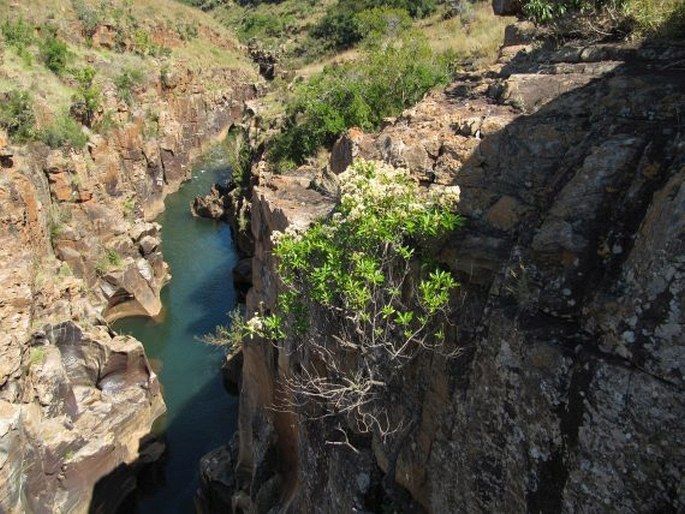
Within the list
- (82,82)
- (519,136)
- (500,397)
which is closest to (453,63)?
(519,136)

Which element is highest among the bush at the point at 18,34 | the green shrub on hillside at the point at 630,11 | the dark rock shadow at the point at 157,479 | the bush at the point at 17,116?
the green shrub on hillside at the point at 630,11

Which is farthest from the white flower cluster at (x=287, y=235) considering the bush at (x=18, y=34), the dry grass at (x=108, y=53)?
the bush at (x=18, y=34)

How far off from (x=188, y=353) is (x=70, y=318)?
6.22 m

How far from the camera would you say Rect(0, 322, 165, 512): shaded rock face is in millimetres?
14805

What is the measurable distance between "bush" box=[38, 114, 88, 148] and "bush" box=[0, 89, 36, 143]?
629 mm

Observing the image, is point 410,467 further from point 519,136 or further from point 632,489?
point 519,136

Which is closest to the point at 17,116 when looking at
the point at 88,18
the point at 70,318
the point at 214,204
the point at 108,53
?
the point at 70,318

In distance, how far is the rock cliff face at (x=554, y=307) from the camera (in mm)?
4613

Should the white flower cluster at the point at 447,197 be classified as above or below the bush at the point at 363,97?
above

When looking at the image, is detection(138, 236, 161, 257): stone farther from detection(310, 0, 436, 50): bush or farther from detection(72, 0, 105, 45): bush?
detection(72, 0, 105, 45): bush

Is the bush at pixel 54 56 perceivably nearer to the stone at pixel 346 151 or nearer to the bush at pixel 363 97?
the bush at pixel 363 97

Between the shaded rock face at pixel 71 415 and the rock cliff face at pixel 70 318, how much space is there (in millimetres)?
33

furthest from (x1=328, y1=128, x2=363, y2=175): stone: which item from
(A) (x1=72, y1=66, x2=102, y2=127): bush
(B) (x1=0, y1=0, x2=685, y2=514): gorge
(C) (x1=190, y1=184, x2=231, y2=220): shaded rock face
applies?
(A) (x1=72, y1=66, x2=102, y2=127): bush

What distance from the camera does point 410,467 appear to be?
7.36 m
